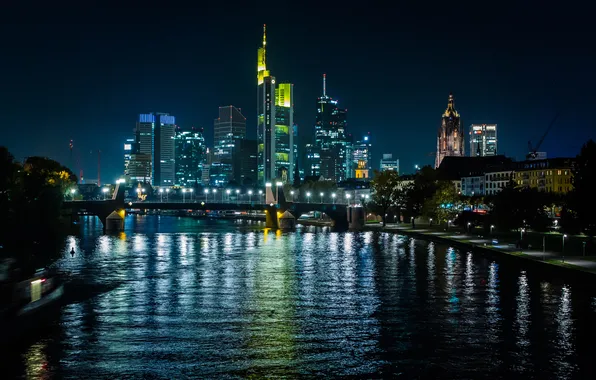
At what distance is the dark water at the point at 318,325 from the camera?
31141 millimetres

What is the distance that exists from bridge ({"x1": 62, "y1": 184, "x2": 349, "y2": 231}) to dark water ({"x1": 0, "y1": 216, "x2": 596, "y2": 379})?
87.7 metres

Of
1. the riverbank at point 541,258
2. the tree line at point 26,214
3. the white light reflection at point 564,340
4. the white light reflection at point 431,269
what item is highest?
the tree line at point 26,214

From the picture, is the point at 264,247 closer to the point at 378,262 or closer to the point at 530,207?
the point at 378,262

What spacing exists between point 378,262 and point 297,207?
98.1m

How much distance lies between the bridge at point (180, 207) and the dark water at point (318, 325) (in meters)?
87.7

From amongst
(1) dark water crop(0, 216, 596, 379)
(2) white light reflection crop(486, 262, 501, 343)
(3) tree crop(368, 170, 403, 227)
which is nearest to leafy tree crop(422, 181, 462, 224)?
(3) tree crop(368, 170, 403, 227)

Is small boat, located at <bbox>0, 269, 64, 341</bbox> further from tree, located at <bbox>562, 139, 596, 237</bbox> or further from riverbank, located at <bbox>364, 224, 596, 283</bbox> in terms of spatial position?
tree, located at <bbox>562, 139, 596, 237</bbox>

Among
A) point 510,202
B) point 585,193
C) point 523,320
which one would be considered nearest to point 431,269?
point 585,193

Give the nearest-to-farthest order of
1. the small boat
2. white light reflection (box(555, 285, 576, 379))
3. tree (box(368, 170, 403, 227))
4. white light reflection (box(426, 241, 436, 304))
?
white light reflection (box(555, 285, 576, 379)) < the small boat < white light reflection (box(426, 241, 436, 304)) < tree (box(368, 170, 403, 227))

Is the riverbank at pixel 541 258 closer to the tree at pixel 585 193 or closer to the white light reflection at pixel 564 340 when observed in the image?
the tree at pixel 585 193

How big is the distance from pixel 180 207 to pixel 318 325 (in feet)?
428

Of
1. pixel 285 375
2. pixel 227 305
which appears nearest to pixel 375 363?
pixel 285 375

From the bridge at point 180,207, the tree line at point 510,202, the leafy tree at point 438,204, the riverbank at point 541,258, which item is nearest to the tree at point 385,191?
the tree line at point 510,202

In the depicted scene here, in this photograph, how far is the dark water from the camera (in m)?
31.1
